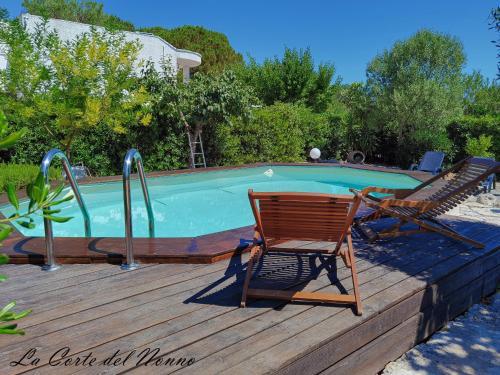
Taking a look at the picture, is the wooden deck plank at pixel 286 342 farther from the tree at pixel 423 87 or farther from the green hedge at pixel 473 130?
the green hedge at pixel 473 130

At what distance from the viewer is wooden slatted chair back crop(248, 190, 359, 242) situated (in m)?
2.57

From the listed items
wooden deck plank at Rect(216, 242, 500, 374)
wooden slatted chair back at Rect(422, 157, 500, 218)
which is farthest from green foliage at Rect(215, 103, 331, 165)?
wooden deck plank at Rect(216, 242, 500, 374)

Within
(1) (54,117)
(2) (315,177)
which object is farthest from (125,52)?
(2) (315,177)

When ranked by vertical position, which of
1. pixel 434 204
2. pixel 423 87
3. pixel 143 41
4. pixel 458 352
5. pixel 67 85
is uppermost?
pixel 143 41

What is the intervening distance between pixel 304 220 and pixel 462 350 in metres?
1.50

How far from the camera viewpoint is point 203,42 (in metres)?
35.1

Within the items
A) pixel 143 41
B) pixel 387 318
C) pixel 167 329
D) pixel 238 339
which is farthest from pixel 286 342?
pixel 143 41

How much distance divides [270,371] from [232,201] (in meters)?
7.00

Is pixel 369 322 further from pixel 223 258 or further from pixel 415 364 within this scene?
pixel 223 258

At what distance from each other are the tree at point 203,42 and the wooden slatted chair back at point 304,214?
109 ft

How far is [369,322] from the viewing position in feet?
8.05

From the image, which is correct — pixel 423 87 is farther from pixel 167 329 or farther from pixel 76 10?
pixel 76 10

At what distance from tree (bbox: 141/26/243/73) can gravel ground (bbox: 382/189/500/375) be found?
1317 inches

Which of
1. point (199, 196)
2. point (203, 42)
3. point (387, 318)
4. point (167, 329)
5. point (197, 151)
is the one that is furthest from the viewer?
point (203, 42)
